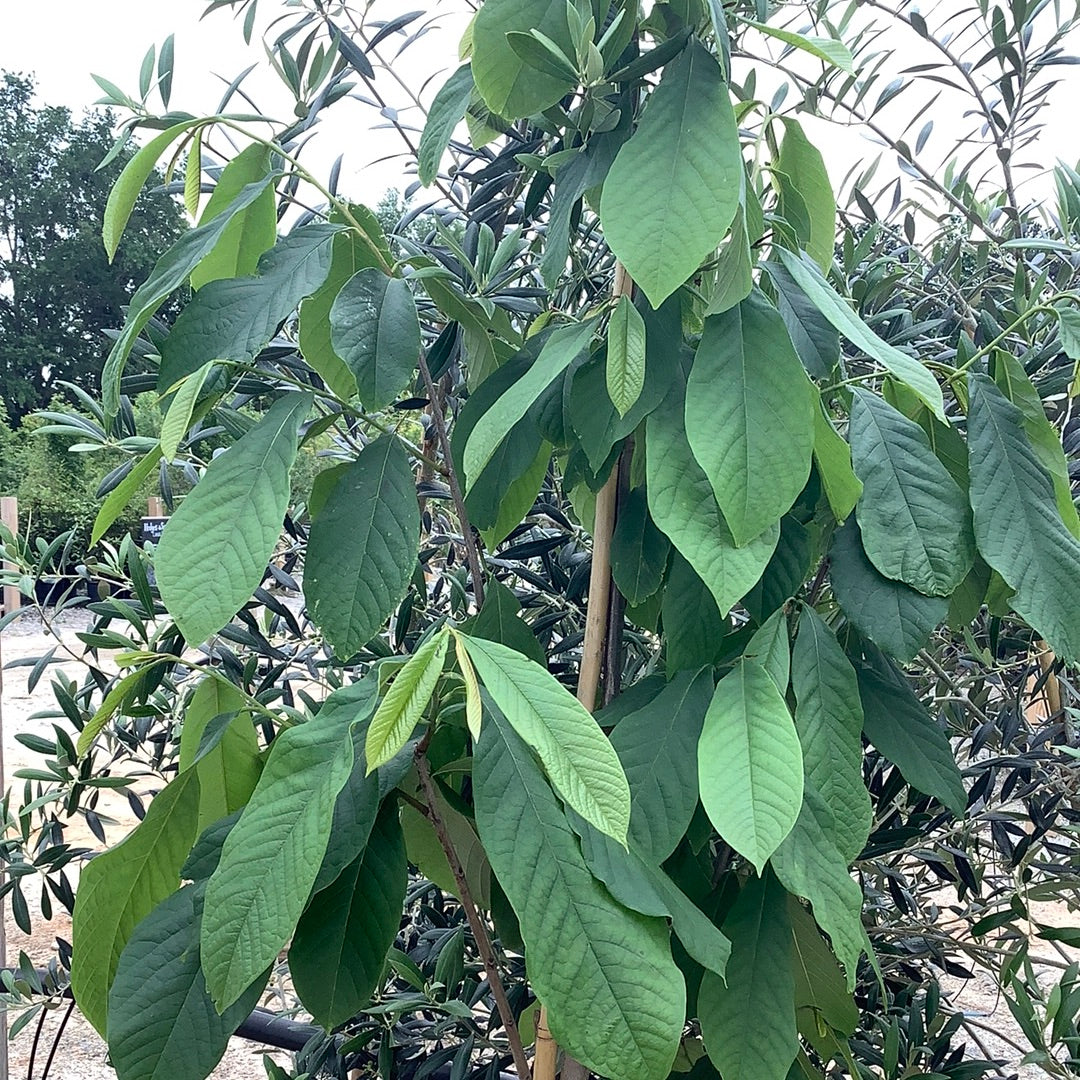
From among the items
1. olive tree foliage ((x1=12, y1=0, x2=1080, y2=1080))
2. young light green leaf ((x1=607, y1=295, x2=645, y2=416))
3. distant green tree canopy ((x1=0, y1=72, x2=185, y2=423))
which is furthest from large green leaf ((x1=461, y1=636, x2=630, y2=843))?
distant green tree canopy ((x1=0, y1=72, x2=185, y2=423))

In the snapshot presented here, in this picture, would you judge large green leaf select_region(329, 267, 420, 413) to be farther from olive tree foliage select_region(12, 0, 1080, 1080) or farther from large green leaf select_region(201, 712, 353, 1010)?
large green leaf select_region(201, 712, 353, 1010)

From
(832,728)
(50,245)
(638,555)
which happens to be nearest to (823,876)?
(832,728)

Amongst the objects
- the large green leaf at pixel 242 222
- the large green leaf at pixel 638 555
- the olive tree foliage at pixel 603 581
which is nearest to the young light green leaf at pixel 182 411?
the olive tree foliage at pixel 603 581

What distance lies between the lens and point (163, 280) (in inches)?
15.0

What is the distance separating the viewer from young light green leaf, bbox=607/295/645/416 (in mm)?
348

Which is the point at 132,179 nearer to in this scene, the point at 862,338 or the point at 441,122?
the point at 441,122

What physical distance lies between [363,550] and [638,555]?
0.13 meters

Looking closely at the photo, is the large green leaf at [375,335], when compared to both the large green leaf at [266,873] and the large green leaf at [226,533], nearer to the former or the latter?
the large green leaf at [226,533]

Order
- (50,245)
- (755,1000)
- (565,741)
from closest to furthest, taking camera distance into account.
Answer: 1. (565,741)
2. (755,1000)
3. (50,245)

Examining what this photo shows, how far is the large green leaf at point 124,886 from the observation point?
44 cm

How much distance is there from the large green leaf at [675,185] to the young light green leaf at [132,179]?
209 mm

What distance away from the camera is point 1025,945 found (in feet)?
2.20

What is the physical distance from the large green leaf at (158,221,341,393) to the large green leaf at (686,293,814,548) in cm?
17

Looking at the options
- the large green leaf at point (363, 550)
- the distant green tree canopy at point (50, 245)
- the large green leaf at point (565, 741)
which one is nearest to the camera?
the large green leaf at point (565, 741)
